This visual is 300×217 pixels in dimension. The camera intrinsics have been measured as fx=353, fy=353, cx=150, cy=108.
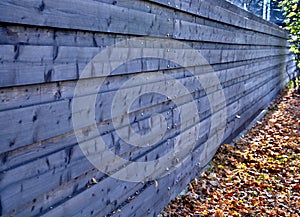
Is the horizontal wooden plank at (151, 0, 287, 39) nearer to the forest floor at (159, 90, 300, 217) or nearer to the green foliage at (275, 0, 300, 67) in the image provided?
the forest floor at (159, 90, 300, 217)

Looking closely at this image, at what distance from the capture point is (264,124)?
7980mm

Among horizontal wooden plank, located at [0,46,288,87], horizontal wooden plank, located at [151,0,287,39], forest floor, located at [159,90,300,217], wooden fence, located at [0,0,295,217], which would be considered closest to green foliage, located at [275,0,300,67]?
horizontal wooden plank, located at [151,0,287,39]

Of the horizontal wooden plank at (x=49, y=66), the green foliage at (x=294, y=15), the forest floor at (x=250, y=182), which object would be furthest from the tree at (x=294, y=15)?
the horizontal wooden plank at (x=49, y=66)

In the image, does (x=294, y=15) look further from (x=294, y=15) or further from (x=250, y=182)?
(x=250, y=182)

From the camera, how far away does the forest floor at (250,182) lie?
3.90 m

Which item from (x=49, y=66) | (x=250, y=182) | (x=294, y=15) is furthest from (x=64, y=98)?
(x=294, y=15)

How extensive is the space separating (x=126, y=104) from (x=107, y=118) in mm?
285

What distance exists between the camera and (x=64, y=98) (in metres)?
1.98

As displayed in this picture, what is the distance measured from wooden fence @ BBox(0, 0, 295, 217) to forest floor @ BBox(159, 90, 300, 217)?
412mm

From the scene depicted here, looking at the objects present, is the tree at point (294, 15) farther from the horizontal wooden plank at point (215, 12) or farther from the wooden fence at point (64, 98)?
the wooden fence at point (64, 98)

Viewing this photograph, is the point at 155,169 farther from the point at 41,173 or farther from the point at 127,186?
the point at 41,173

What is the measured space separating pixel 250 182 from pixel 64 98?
345cm

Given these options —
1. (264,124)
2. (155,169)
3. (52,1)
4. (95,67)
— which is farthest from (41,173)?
(264,124)

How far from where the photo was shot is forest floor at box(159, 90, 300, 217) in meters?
3.90
